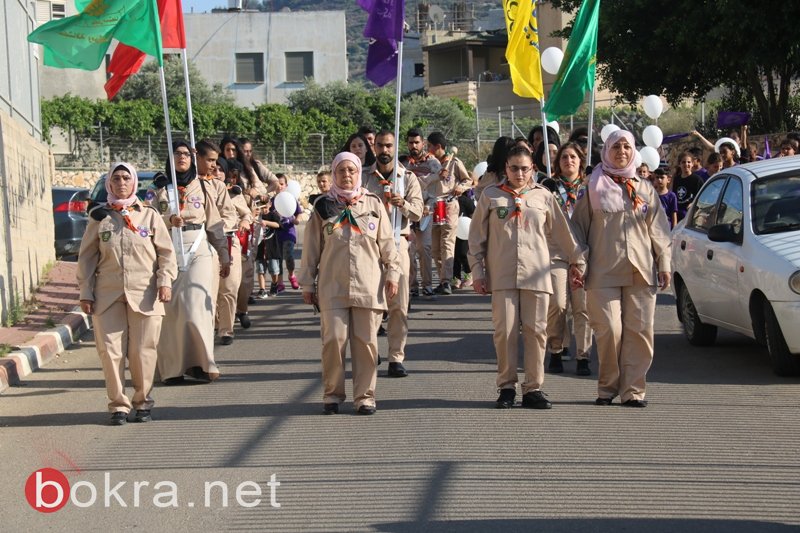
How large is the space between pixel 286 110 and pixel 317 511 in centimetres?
4034

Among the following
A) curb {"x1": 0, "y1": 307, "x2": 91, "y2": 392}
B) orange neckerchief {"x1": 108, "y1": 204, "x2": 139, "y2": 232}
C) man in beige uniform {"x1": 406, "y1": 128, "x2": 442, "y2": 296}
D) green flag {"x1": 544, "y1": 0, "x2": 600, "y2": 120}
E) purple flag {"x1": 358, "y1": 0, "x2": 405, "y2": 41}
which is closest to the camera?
orange neckerchief {"x1": 108, "y1": 204, "x2": 139, "y2": 232}

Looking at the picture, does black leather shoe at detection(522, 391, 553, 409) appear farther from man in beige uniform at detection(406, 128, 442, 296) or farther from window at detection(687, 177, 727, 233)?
man in beige uniform at detection(406, 128, 442, 296)

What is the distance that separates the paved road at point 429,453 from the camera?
245 inches

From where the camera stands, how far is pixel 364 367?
8.99 meters

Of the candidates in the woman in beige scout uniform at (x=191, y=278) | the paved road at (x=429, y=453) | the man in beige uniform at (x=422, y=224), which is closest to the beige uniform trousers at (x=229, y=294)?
the woman in beige scout uniform at (x=191, y=278)

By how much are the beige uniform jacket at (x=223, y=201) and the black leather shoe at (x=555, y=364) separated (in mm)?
3411

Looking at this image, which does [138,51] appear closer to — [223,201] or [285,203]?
[223,201]

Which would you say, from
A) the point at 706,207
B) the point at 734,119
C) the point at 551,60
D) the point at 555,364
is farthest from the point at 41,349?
the point at 734,119

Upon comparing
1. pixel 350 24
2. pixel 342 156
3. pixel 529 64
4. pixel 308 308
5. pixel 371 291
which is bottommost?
pixel 308 308

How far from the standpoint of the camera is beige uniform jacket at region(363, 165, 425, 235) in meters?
11.2

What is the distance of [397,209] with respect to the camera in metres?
11.1

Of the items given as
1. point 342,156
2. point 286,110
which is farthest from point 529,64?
point 286,110

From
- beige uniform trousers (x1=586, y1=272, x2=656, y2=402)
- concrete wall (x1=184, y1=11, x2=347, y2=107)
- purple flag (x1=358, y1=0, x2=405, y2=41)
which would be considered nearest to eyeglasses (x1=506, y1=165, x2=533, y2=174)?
beige uniform trousers (x1=586, y1=272, x2=656, y2=402)

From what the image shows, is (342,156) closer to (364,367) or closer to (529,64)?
(364,367)
